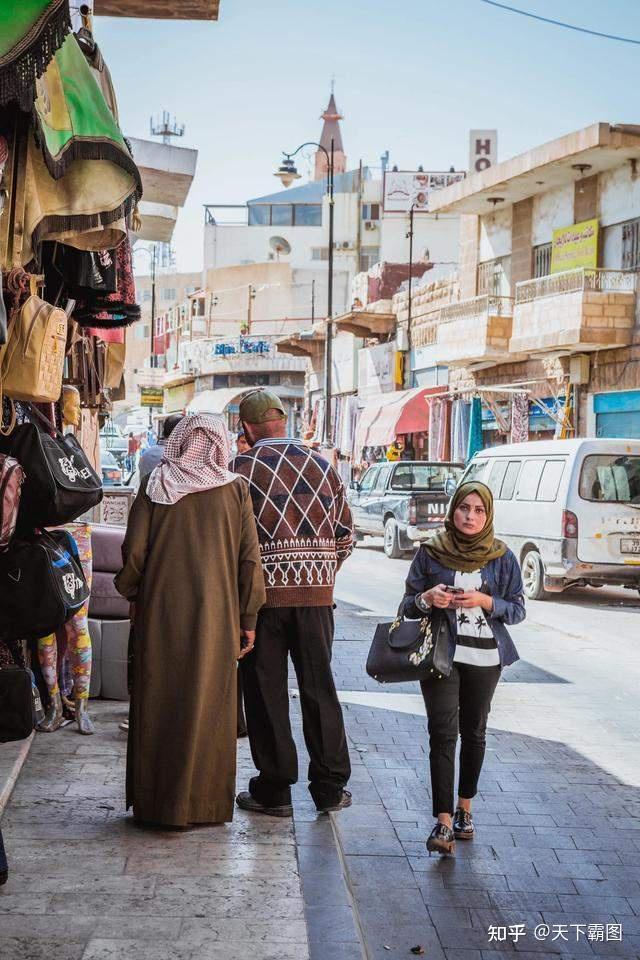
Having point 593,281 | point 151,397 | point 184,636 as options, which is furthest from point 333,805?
point 151,397

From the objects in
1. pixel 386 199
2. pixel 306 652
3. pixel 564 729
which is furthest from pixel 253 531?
pixel 386 199

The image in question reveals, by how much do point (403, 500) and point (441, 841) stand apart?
17.2m

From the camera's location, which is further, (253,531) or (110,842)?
(253,531)

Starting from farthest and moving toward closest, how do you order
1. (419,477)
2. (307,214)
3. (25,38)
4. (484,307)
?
(307,214) → (484,307) → (419,477) → (25,38)

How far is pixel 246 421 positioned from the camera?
6.05 m

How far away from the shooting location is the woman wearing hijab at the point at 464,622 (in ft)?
17.9

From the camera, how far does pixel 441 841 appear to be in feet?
17.9

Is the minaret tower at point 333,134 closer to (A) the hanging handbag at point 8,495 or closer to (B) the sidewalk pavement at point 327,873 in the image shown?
(B) the sidewalk pavement at point 327,873

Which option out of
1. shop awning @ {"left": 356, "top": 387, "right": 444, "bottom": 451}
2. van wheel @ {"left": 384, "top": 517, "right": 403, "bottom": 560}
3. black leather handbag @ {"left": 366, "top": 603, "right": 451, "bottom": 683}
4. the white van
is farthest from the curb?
shop awning @ {"left": 356, "top": 387, "right": 444, "bottom": 451}

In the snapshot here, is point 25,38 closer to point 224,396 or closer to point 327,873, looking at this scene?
point 327,873

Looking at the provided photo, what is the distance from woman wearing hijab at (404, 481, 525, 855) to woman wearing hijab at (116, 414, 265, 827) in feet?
2.89

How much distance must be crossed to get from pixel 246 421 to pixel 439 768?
6.14 feet

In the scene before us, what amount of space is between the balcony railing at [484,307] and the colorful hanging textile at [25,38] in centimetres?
2684

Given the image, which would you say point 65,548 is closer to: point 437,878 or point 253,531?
point 253,531
